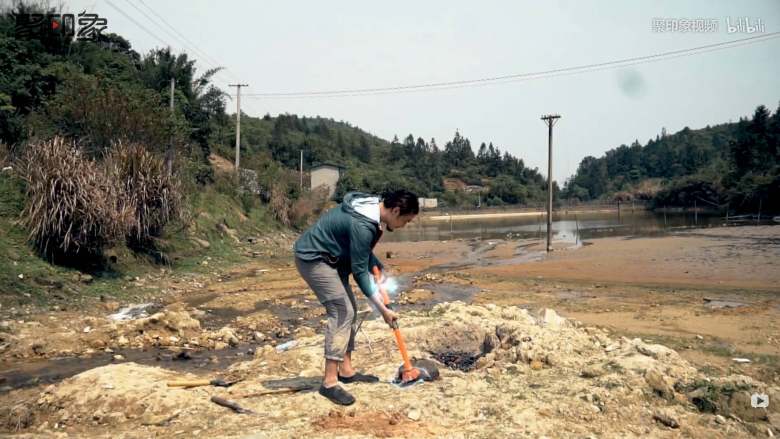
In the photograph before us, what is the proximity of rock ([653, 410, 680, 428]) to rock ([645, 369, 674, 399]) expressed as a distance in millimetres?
338

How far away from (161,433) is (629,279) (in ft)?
45.4

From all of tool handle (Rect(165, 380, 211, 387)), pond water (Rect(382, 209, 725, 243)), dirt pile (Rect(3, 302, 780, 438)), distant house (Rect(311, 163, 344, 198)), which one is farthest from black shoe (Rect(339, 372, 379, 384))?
distant house (Rect(311, 163, 344, 198))

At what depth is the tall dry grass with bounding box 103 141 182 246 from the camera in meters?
12.6

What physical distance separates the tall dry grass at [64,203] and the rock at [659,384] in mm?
10170

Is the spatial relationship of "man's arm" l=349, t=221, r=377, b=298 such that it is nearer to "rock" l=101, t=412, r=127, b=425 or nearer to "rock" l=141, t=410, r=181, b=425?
"rock" l=141, t=410, r=181, b=425

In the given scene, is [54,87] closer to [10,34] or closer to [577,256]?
[10,34]

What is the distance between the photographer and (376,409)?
3.89m

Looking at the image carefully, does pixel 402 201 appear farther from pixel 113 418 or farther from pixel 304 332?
pixel 304 332

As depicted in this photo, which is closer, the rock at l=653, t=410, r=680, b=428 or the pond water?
the rock at l=653, t=410, r=680, b=428

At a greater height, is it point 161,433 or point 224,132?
point 224,132

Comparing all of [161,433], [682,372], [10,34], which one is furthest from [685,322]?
[10,34]

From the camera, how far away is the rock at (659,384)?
4.17 m

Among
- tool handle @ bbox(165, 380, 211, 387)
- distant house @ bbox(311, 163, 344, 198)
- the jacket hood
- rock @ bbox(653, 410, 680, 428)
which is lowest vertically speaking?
rock @ bbox(653, 410, 680, 428)

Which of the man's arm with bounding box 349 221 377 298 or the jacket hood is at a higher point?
the jacket hood
